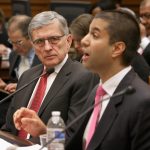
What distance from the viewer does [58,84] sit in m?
2.69

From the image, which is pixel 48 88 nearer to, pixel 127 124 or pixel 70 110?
→ pixel 70 110

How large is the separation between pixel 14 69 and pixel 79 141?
8.27ft

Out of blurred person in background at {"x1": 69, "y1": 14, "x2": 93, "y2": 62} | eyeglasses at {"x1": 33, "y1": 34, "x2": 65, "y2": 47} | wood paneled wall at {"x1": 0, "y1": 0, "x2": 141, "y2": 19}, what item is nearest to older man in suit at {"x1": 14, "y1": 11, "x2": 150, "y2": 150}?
eyeglasses at {"x1": 33, "y1": 34, "x2": 65, "y2": 47}

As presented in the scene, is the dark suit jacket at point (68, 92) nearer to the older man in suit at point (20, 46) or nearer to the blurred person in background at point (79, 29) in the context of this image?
the blurred person in background at point (79, 29)

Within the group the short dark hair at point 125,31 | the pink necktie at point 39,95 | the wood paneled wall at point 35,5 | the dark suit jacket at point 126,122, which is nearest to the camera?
the dark suit jacket at point 126,122

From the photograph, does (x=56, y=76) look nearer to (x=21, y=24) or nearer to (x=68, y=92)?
(x=68, y=92)

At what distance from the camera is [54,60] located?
2.72 m

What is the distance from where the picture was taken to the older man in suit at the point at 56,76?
2598 millimetres

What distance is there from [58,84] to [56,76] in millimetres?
78

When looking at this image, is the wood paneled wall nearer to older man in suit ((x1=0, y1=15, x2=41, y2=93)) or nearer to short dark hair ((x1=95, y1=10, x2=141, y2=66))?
older man in suit ((x1=0, y1=15, x2=41, y2=93))

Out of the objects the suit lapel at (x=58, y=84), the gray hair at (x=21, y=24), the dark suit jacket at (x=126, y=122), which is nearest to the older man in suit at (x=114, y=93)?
the dark suit jacket at (x=126, y=122)

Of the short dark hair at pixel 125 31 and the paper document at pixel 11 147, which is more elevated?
the short dark hair at pixel 125 31

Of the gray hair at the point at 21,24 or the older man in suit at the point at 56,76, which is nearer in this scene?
the older man in suit at the point at 56,76

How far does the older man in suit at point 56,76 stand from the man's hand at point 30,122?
26cm
